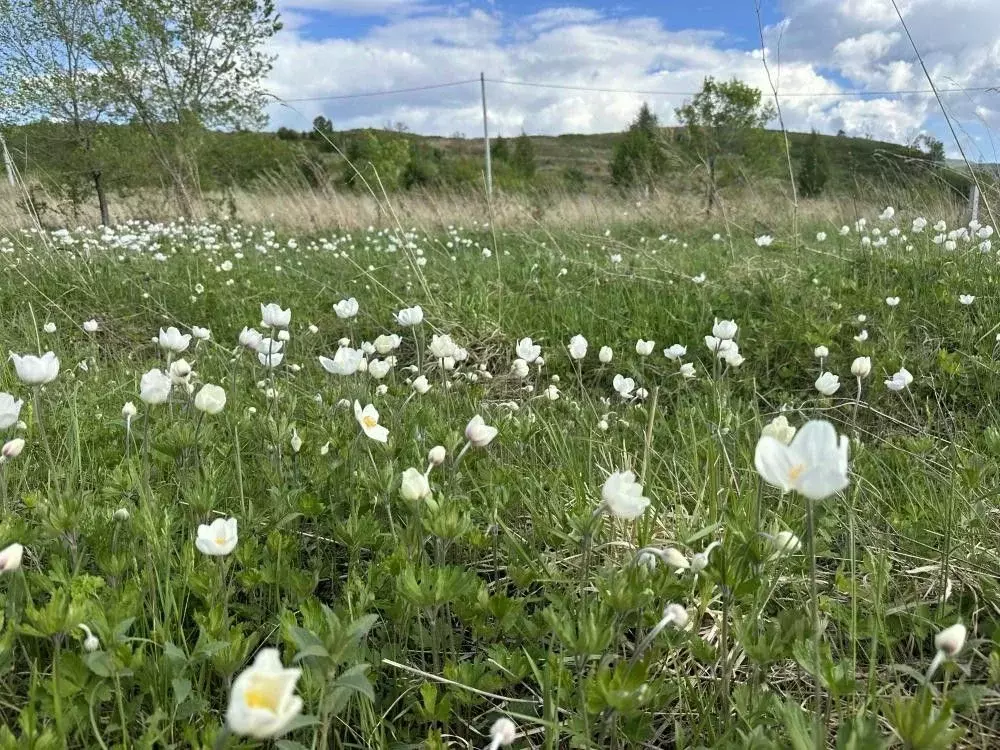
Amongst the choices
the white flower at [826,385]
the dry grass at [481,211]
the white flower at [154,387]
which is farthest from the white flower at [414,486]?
the dry grass at [481,211]

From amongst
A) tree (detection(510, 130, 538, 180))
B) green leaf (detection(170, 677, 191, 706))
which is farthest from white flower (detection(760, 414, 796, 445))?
tree (detection(510, 130, 538, 180))

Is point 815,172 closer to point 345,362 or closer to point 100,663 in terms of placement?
point 345,362

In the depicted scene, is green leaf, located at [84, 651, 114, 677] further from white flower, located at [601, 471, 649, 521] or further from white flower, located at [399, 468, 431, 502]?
white flower, located at [601, 471, 649, 521]

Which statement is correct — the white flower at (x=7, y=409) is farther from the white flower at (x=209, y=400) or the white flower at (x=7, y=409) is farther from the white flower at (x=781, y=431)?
the white flower at (x=781, y=431)

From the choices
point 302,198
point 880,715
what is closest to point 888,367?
point 880,715

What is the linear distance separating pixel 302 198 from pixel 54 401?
10262 mm

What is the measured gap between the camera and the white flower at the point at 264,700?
667 millimetres

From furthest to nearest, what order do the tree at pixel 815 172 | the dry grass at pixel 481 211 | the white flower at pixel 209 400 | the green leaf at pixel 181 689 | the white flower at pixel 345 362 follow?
1. the tree at pixel 815 172
2. the dry grass at pixel 481 211
3. the white flower at pixel 345 362
4. the white flower at pixel 209 400
5. the green leaf at pixel 181 689

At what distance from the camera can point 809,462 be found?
42.3 inches

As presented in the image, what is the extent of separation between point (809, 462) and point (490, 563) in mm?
1155

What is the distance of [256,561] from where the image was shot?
5.86 ft

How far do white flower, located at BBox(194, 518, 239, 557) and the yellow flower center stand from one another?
2.16 feet

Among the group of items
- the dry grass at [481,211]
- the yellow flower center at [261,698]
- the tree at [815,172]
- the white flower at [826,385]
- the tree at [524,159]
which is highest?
the tree at [524,159]

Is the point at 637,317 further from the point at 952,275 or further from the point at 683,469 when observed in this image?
the point at 683,469
